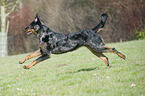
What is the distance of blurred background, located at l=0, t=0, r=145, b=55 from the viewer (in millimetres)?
17844

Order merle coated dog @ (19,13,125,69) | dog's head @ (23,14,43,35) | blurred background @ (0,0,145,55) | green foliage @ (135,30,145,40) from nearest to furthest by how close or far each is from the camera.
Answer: merle coated dog @ (19,13,125,69)
dog's head @ (23,14,43,35)
green foliage @ (135,30,145,40)
blurred background @ (0,0,145,55)

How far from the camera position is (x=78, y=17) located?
2023 cm

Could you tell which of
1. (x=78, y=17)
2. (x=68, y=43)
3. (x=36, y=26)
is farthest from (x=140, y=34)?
(x=36, y=26)

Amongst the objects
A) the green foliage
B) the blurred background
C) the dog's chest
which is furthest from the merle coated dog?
the blurred background

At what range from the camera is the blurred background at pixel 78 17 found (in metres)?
17.8

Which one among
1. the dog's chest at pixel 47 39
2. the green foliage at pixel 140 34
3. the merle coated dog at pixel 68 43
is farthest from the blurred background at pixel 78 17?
the dog's chest at pixel 47 39

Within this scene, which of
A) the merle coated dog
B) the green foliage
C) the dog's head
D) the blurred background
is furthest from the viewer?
the blurred background

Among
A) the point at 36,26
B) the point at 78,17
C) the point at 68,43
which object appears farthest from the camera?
the point at 78,17

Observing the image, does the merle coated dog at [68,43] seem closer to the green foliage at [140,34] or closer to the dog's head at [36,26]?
the dog's head at [36,26]

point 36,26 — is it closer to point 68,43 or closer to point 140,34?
point 68,43

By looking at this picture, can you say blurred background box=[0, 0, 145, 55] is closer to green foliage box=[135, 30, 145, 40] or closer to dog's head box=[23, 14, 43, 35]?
green foliage box=[135, 30, 145, 40]

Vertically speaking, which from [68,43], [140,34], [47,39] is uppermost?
[140,34]

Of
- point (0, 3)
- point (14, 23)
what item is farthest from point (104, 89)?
point (14, 23)

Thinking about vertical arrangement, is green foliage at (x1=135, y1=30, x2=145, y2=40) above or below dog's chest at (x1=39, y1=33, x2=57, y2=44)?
above
